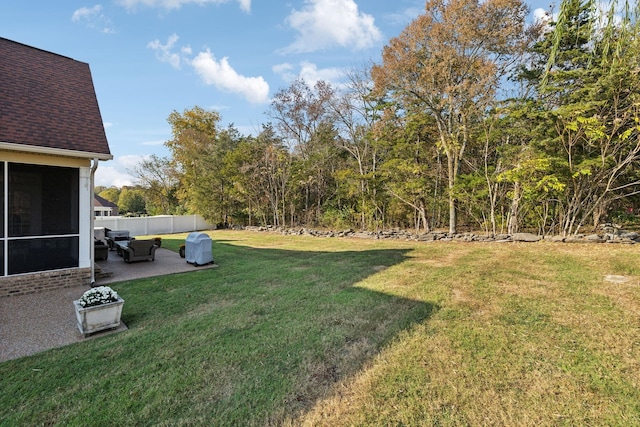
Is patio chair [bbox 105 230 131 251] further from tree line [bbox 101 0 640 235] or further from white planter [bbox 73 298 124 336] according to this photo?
tree line [bbox 101 0 640 235]

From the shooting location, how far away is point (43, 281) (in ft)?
17.0

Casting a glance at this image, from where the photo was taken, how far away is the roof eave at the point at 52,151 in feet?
15.2

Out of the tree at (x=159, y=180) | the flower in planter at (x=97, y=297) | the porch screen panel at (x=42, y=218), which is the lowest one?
the flower in planter at (x=97, y=297)

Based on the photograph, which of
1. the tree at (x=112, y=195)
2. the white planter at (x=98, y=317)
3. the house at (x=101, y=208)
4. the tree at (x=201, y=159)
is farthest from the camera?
the tree at (x=112, y=195)

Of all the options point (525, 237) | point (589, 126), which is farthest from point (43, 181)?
point (589, 126)

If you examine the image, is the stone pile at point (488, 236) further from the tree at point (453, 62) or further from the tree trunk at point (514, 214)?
the tree at point (453, 62)

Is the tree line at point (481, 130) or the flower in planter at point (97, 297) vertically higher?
the tree line at point (481, 130)

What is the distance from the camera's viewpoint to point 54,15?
21.4 feet

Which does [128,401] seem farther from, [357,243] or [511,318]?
[357,243]

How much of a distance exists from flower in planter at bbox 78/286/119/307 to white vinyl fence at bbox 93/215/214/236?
46.5 ft

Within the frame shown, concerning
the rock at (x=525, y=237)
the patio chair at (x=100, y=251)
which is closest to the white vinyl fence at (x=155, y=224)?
the patio chair at (x=100, y=251)

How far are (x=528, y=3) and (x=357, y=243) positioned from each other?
895cm

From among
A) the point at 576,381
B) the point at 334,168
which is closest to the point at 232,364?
the point at 576,381

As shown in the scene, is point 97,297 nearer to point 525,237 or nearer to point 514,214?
point 525,237
